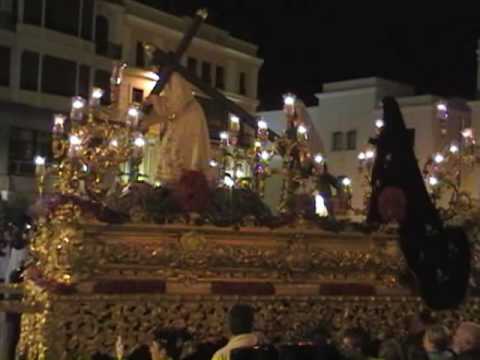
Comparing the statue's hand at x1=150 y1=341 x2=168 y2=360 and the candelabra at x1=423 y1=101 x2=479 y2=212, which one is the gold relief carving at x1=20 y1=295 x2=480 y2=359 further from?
the candelabra at x1=423 y1=101 x2=479 y2=212

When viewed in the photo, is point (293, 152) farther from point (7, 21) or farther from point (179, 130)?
point (7, 21)

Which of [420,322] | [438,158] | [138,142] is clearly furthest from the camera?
[438,158]

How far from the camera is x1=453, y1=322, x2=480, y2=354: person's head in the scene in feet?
21.3

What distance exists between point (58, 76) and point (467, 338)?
29.1 m

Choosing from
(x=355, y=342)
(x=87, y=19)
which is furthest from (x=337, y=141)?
(x=355, y=342)

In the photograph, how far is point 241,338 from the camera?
714cm

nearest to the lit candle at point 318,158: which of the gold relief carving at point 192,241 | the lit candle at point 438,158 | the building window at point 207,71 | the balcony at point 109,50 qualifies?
the lit candle at point 438,158

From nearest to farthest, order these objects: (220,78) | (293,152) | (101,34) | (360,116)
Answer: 1. (293,152)
2. (101,34)
3. (360,116)
4. (220,78)

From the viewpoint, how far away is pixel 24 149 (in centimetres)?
3325

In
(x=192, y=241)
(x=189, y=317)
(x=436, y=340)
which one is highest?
(x=192, y=241)

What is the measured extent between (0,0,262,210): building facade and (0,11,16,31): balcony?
1.3 inches

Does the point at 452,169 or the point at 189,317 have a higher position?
the point at 452,169

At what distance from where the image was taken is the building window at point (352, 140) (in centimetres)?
3797

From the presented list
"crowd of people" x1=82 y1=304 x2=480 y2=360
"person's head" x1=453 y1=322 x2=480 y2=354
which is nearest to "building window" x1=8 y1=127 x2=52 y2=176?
"crowd of people" x1=82 y1=304 x2=480 y2=360
